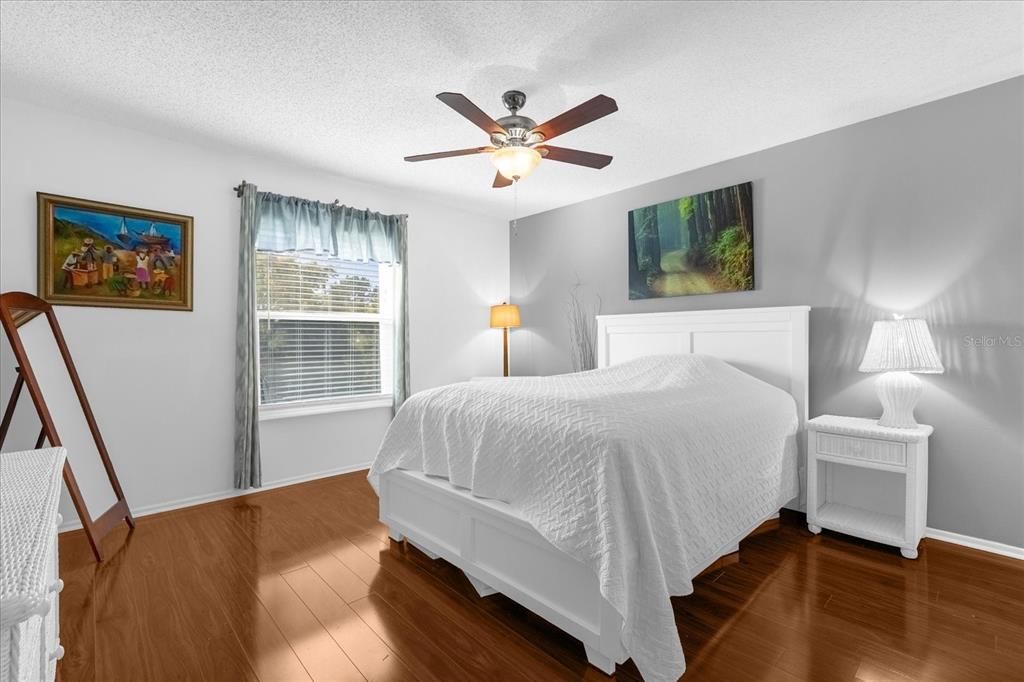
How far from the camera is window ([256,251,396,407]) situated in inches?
146

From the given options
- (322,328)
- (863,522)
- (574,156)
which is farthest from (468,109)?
(863,522)

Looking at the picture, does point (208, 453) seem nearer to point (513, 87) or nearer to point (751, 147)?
point (513, 87)

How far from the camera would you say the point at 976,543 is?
2527mm

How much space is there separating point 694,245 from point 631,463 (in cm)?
254

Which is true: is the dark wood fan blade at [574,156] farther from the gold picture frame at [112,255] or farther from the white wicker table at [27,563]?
the gold picture frame at [112,255]

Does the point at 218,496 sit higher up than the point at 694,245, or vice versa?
the point at 694,245

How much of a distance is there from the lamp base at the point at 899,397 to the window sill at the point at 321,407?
141 inches

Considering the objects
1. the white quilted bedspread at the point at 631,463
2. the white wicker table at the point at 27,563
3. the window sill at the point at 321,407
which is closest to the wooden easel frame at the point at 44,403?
the window sill at the point at 321,407

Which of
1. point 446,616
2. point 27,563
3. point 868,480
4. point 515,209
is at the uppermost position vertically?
point 515,209

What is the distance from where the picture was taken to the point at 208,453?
10.9 feet

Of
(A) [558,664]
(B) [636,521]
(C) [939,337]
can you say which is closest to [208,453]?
(A) [558,664]

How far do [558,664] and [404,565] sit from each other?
1006 mm

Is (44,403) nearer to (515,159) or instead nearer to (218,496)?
(218,496)

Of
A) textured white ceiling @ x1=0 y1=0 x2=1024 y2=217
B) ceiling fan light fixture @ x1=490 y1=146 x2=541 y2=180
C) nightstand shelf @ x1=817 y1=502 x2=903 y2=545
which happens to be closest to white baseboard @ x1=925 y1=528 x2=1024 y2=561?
nightstand shelf @ x1=817 y1=502 x2=903 y2=545
